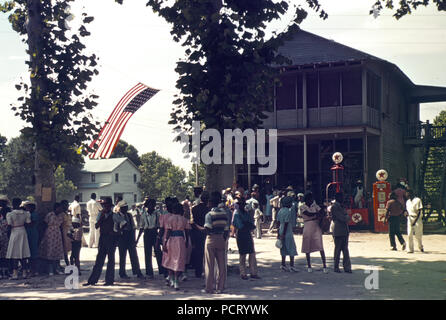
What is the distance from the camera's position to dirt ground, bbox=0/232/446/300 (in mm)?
9914

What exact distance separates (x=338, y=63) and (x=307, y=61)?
2.56 m

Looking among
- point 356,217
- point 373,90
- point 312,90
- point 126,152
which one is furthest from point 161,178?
point 356,217

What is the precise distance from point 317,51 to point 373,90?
349 centimetres

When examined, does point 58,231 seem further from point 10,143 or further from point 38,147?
point 10,143

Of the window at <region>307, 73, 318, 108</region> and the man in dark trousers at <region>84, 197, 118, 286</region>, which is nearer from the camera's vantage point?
the man in dark trousers at <region>84, 197, 118, 286</region>

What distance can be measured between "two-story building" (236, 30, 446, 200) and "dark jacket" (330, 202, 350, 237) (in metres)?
11.7

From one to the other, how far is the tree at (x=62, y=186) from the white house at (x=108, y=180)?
10.9ft

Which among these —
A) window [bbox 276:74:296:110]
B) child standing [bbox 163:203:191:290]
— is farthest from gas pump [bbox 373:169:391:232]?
child standing [bbox 163:203:191:290]

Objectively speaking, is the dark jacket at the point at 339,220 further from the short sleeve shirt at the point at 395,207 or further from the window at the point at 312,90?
the window at the point at 312,90

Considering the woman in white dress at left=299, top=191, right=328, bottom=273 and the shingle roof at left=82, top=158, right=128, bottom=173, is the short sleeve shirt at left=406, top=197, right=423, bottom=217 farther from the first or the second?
the shingle roof at left=82, top=158, right=128, bottom=173

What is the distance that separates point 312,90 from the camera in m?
26.6

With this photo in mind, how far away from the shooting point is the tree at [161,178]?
63.6 m

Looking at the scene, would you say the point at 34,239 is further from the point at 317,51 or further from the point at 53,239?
the point at 317,51

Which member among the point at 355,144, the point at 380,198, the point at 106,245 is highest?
the point at 355,144
